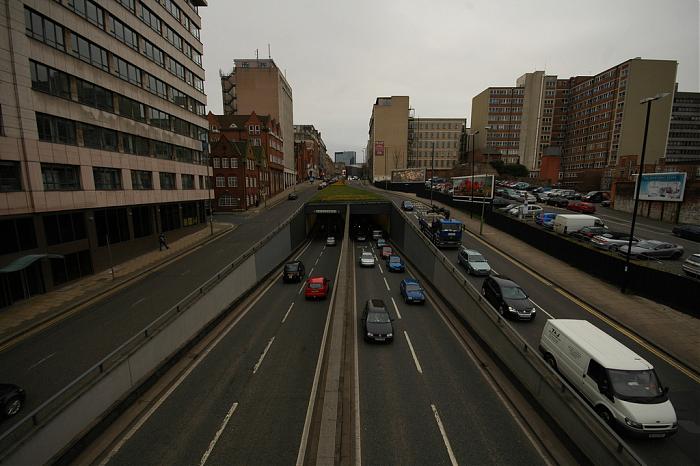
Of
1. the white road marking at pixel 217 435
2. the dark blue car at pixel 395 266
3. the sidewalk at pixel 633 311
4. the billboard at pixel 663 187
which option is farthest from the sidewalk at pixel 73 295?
the billboard at pixel 663 187

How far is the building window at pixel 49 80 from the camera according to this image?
2448 cm

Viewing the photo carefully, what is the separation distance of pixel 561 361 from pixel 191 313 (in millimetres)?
18008

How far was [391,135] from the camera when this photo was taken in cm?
13225

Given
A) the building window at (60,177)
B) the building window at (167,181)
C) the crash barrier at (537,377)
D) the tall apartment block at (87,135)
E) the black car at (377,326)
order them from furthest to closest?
the building window at (167,181)
the building window at (60,177)
the tall apartment block at (87,135)
the black car at (377,326)
the crash barrier at (537,377)

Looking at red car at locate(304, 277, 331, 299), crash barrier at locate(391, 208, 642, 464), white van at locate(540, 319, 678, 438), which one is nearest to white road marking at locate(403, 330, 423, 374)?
crash barrier at locate(391, 208, 642, 464)

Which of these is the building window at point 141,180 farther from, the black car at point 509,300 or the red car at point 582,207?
the red car at point 582,207

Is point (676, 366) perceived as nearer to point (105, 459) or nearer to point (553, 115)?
point (105, 459)

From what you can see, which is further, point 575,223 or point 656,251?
point 575,223

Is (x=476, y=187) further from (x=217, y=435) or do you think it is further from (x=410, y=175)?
(x=410, y=175)

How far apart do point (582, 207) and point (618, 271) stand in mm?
30661

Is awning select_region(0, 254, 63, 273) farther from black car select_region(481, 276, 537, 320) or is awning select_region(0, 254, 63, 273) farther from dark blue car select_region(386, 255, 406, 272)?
black car select_region(481, 276, 537, 320)

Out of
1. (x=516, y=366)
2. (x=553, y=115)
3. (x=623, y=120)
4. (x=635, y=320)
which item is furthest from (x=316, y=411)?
(x=553, y=115)

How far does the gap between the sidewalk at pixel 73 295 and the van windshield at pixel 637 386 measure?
28.8m

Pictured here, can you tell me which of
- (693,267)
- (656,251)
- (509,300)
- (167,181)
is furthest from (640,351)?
(167,181)
